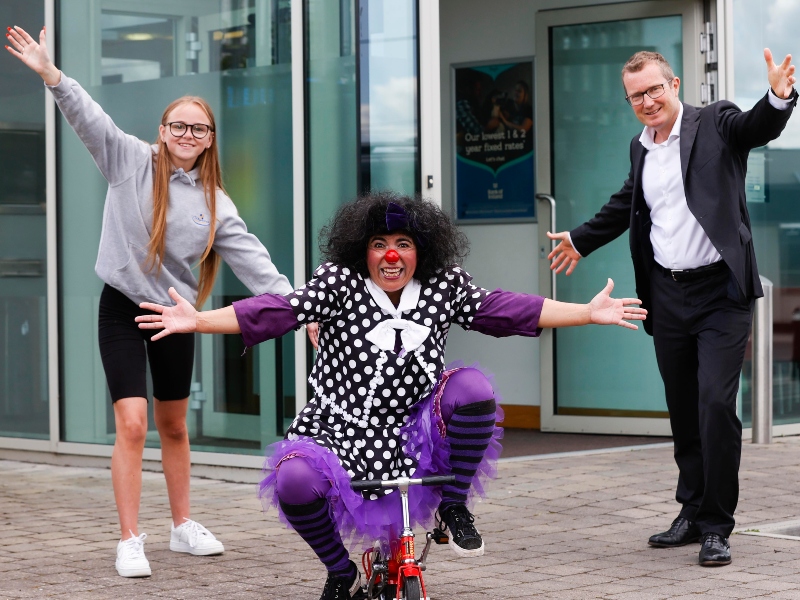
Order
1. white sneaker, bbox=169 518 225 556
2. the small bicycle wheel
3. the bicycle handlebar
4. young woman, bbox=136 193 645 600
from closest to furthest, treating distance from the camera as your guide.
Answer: the small bicycle wheel, the bicycle handlebar, young woman, bbox=136 193 645 600, white sneaker, bbox=169 518 225 556

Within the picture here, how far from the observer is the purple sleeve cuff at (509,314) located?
3.89 meters

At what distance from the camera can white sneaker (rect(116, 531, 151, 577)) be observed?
4.63 m

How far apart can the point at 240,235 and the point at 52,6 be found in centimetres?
353

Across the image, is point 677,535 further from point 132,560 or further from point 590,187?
point 590,187

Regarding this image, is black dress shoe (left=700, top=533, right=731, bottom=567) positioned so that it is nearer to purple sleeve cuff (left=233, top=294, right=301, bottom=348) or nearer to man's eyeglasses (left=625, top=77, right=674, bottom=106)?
man's eyeglasses (left=625, top=77, right=674, bottom=106)

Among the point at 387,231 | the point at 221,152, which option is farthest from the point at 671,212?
the point at 221,152

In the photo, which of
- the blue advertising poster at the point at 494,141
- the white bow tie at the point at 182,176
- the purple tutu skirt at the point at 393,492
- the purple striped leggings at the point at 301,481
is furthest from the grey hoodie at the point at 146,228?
the blue advertising poster at the point at 494,141

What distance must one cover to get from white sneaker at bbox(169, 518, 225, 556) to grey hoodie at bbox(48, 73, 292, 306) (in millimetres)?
960

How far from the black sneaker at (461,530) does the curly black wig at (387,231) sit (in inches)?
30.1

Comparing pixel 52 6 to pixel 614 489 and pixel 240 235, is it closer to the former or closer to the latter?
pixel 240 235

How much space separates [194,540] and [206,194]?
1.44m

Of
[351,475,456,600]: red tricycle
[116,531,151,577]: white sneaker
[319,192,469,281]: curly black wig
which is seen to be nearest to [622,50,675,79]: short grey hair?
[319,192,469,281]: curly black wig

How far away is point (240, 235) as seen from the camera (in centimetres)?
500

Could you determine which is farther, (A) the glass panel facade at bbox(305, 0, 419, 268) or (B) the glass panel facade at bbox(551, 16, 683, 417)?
(B) the glass panel facade at bbox(551, 16, 683, 417)
